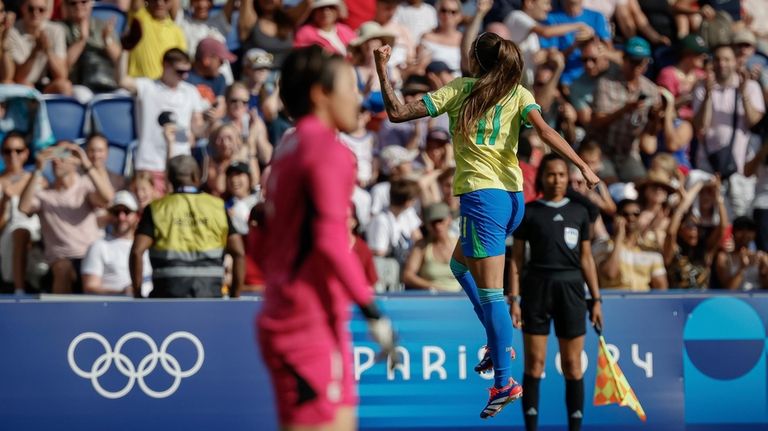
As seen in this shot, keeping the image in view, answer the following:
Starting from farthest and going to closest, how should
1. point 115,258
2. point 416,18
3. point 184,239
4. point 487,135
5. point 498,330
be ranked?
point 416,18
point 115,258
point 184,239
point 498,330
point 487,135

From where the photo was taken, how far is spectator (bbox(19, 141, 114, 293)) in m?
12.2

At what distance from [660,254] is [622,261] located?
55 centimetres

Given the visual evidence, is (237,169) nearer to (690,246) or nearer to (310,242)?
(690,246)

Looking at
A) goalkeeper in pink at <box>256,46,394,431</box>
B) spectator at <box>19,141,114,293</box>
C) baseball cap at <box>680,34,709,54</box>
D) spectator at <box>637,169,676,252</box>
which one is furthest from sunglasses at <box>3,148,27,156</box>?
baseball cap at <box>680,34,709,54</box>

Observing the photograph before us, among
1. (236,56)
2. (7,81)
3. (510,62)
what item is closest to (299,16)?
(236,56)

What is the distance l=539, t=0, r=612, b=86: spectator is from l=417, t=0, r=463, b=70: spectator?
123 centimetres

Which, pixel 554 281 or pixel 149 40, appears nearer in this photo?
pixel 554 281

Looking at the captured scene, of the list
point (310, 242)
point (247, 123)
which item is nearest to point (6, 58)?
point (247, 123)

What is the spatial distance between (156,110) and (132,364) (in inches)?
134

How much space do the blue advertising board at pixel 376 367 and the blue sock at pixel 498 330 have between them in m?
2.97

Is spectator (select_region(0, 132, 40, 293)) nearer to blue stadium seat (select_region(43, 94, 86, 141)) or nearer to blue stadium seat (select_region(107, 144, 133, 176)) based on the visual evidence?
blue stadium seat (select_region(43, 94, 86, 141))

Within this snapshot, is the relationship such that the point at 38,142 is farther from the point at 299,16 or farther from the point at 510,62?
the point at 510,62

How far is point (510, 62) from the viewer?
26.2 ft

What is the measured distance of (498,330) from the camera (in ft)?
27.1
